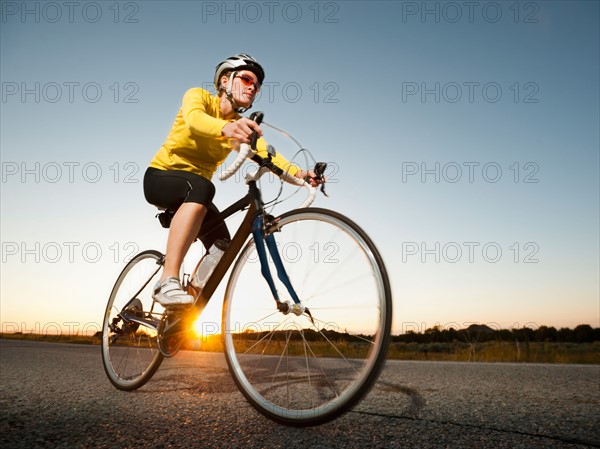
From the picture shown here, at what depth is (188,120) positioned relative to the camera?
318 cm

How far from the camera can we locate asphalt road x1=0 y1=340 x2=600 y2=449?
2.42 m

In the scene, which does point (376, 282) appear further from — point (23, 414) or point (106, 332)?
point (106, 332)

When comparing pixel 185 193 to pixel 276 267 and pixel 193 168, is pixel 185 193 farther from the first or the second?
pixel 276 267

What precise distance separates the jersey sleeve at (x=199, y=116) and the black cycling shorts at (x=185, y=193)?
0.52 metres

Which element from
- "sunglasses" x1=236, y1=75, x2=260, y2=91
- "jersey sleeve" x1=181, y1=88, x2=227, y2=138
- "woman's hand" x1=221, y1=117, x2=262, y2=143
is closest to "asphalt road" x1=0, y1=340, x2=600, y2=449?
"woman's hand" x1=221, y1=117, x2=262, y2=143

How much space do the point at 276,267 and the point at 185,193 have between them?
105cm

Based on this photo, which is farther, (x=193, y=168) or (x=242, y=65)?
(x=193, y=168)

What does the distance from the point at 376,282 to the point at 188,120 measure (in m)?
1.60

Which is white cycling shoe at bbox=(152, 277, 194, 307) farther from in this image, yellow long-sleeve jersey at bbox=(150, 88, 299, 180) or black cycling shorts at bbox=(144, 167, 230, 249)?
yellow long-sleeve jersey at bbox=(150, 88, 299, 180)

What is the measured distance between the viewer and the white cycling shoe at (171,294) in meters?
3.40

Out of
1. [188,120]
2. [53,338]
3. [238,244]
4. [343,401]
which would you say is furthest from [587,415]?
[53,338]

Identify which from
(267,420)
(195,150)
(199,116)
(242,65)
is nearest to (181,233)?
(195,150)

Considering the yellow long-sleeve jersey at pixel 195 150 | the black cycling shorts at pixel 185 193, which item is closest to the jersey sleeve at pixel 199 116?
the yellow long-sleeve jersey at pixel 195 150

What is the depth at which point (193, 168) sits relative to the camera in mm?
3822
